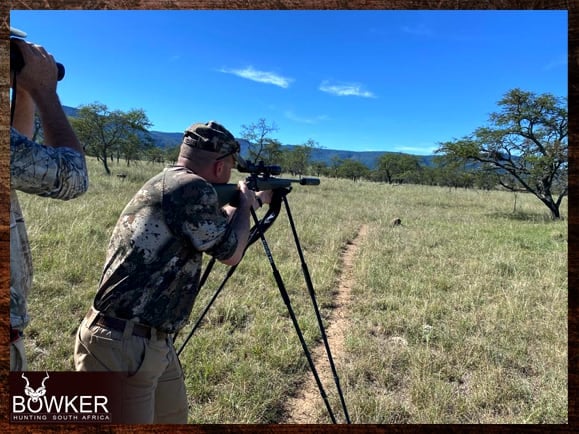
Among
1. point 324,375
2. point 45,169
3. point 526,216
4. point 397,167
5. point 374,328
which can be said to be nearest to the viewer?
point 45,169

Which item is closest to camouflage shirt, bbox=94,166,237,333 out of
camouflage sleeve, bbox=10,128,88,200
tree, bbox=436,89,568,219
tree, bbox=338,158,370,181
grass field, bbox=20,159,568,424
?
camouflage sleeve, bbox=10,128,88,200

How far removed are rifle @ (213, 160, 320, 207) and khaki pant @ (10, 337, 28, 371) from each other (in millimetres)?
1037

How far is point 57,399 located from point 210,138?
1289mm

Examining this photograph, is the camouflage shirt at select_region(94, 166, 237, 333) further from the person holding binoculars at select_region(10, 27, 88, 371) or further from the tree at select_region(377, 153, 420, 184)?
the tree at select_region(377, 153, 420, 184)

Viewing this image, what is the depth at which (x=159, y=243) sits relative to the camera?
1703 mm

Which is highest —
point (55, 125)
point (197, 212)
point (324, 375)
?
point (55, 125)

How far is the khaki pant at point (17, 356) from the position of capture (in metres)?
1.39

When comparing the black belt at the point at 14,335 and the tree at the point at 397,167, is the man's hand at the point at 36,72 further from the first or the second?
the tree at the point at 397,167

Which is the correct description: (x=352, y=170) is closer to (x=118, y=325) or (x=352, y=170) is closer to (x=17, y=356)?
→ (x=118, y=325)

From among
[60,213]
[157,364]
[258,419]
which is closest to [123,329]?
[157,364]

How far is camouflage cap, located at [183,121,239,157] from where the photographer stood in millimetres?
1766

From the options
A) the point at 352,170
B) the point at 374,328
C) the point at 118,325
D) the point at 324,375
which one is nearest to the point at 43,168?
the point at 118,325

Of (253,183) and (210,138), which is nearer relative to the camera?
(210,138)

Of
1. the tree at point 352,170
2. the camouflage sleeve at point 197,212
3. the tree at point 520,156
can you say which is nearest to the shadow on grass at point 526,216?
the tree at point 520,156
